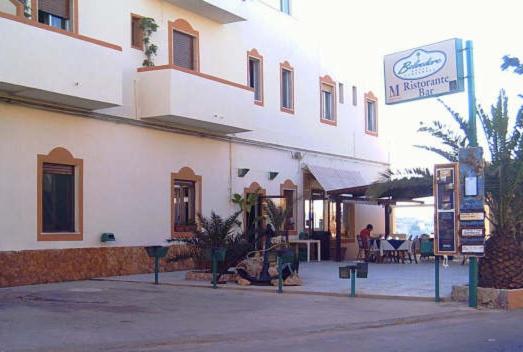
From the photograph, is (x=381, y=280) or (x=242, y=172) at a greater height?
(x=242, y=172)

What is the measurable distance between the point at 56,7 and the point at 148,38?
3.18 metres

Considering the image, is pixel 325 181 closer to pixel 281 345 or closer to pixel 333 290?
pixel 333 290

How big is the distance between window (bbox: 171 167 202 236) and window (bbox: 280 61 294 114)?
6.05 meters

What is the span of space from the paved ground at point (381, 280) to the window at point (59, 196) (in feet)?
6.27

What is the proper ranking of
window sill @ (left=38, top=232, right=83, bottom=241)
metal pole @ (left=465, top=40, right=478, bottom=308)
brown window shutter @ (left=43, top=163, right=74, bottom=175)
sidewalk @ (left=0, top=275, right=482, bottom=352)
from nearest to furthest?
1. sidewalk @ (left=0, top=275, right=482, bottom=352)
2. metal pole @ (left=465, top=40, right=478, bottom=308)
3. window sill @ (left=38, top=232, right=83, bottom=241)
4. brown window shutter @ (left=43, top=163, right=74, bottom=175)

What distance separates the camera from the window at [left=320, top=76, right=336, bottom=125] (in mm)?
29764

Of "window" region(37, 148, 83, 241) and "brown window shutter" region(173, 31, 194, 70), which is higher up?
"brown window shutter" region(173, 31, 194, 70)

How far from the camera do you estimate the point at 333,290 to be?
16.4 m

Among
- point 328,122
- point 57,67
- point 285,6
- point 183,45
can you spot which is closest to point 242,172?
point 183,45

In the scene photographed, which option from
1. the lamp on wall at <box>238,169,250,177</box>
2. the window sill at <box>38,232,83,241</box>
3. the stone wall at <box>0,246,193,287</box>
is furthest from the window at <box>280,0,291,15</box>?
the window sill at <box>38,232,83,241</box>

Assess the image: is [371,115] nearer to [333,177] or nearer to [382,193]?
[333,177]

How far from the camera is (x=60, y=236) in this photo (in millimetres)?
17938

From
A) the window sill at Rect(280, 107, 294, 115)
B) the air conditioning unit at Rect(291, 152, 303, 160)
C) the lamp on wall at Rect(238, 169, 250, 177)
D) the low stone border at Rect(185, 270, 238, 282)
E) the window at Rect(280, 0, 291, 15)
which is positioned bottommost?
the low stone border at Rect(185, 270, 238, 282)

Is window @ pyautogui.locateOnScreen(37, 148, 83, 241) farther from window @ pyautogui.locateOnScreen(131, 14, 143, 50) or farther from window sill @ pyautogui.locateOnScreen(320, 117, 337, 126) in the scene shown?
window sill @ pyautogui.locateOnScreen(320, 117, 337, 126)
